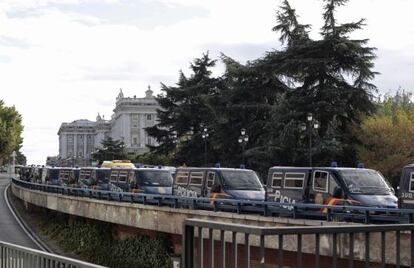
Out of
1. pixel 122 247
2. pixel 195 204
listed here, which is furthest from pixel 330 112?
pixel 195 204

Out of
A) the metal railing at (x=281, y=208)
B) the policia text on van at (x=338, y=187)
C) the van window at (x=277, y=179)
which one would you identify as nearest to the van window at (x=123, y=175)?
the metal railing at (x=281, y=208)

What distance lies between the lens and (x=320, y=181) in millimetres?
23625

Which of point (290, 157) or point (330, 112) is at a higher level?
point (330, 112)

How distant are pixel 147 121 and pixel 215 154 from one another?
122m

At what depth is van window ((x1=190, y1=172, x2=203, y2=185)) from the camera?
30.6 m

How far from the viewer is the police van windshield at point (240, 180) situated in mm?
29375

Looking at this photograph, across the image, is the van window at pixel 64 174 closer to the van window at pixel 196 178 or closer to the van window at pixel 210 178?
the van window at pixel 196 178

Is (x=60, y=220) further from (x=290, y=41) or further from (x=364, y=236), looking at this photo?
(x=364, y=236)

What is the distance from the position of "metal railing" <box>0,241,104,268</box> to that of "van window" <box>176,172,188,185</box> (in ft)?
74.2

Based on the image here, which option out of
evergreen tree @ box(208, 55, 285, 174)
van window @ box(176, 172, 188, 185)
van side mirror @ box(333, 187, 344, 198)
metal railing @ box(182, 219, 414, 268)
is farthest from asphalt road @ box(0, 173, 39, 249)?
metal railing @ box(182, 219, 414, 268)

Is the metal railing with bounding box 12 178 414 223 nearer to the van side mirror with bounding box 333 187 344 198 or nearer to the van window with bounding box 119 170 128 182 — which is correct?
the van side mirror with bounding box 333 187 344 198

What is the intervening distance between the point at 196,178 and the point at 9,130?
8915cm

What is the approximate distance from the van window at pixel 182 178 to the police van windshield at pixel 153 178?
622cm

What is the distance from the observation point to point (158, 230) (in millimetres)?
31609
